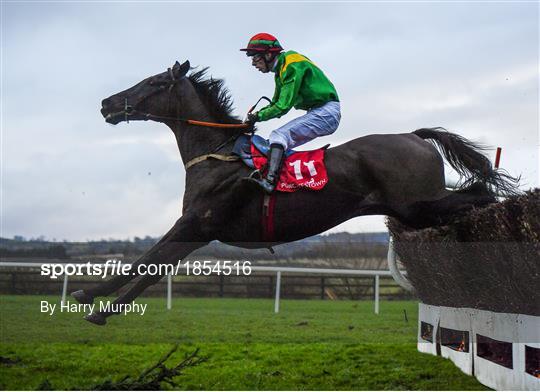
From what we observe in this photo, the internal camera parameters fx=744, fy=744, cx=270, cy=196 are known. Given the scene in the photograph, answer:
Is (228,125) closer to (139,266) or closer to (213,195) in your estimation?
(213,195)

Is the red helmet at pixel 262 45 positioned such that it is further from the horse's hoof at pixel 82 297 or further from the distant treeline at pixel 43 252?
the distant treeline at pixel 43 252

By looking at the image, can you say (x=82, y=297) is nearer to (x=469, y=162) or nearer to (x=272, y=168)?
(x=272, y=168)

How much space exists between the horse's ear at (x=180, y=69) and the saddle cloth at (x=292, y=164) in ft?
2.09

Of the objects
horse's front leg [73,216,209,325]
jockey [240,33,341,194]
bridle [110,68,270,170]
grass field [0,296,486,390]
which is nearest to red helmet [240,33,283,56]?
jockey [240,33,341,194]

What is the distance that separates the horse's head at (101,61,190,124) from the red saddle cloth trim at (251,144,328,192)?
2.54 ft

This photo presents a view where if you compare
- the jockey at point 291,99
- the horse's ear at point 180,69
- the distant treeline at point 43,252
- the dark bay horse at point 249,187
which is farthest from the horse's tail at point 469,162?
the distant treeline at point 43,252

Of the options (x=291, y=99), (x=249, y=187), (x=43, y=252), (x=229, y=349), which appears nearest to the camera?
(x=291, y=99)

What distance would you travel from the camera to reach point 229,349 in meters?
8.50

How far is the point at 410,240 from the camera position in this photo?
7.57m

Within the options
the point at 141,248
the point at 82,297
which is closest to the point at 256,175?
the point at 82,297

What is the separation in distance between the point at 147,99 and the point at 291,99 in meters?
1.09

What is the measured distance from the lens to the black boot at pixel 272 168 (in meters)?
4.46

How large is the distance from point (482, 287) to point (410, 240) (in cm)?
121

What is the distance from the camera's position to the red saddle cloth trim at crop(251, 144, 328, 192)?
14.8 feet
